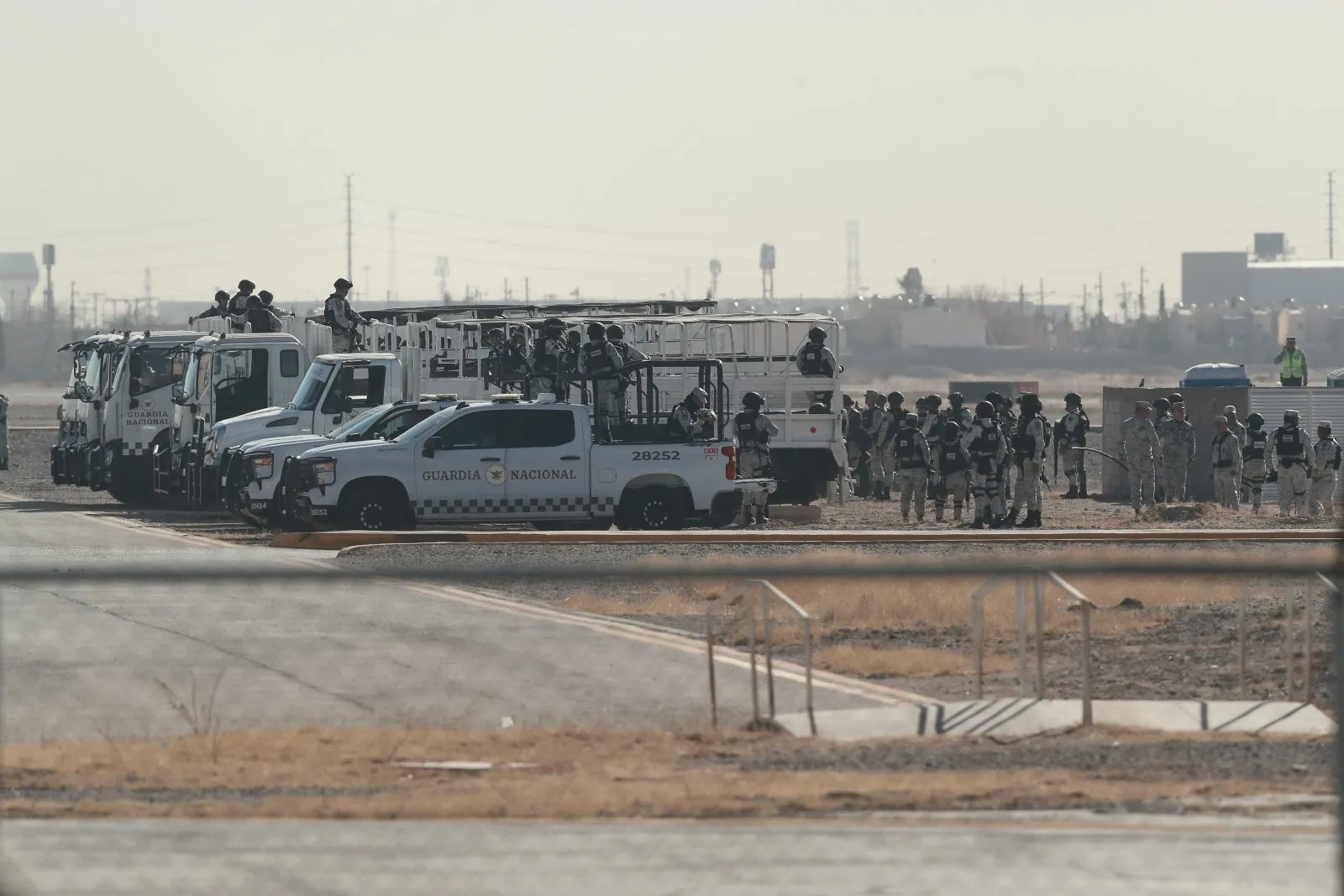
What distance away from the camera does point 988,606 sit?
9.54m

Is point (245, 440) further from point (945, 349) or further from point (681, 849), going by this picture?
point (945, 349)

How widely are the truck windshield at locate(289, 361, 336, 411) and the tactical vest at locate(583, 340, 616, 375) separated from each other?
4081 mm

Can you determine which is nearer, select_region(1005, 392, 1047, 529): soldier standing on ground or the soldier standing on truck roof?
select_region(1005, 392, 1047, 529): soldier standing on ground

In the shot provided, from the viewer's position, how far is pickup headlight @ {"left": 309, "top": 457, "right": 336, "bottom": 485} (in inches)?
911

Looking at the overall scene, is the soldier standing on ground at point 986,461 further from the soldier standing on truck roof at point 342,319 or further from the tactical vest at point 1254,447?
the soldier standing on truck roof at point 342,319

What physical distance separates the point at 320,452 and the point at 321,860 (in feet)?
56.0

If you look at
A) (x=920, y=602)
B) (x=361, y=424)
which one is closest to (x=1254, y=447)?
(x=361, y=424)

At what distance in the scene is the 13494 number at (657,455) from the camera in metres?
23.7

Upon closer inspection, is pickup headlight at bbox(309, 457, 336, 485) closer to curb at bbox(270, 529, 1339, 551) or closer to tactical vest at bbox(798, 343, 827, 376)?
curb at bbox(270, 529, 1339, 551)

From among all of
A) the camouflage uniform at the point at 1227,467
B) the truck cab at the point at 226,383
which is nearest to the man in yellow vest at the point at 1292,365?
the camouflage uniform at the point at 1227,467

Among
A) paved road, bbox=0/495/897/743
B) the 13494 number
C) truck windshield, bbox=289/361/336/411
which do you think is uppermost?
truck windshield, bbox=289/361/336/411

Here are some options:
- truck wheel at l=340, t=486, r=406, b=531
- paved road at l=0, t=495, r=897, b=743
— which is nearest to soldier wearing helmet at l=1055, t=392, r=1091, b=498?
truck wheel at l=340, t=486, r=406, b=531

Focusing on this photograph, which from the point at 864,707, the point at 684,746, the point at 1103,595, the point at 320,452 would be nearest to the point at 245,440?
the point at 320,452

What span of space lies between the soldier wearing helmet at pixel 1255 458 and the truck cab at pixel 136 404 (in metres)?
15.2
